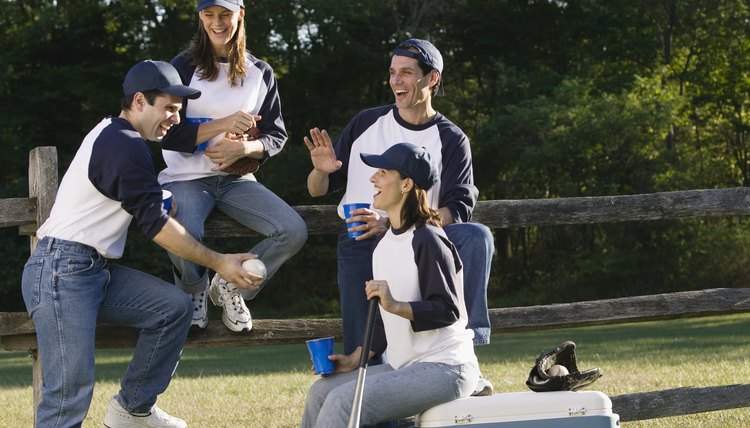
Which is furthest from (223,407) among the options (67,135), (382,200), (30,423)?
(67,135)

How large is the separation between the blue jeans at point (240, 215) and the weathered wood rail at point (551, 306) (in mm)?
177

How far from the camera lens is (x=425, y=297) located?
14.4ft

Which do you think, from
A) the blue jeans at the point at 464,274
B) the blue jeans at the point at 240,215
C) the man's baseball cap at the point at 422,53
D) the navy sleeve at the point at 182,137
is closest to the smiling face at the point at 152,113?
the navy sleeve at the point at 182,137

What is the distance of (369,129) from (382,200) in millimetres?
1034

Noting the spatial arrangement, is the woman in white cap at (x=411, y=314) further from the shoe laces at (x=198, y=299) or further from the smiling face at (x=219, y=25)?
the smiling face at (x=219, y=25)

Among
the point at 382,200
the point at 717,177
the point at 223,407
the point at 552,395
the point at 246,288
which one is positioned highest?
the point at 382,200

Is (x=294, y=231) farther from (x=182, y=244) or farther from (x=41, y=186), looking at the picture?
(x=41, y=186)

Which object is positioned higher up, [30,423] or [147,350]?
[147,350]

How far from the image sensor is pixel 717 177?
36656 millimetres

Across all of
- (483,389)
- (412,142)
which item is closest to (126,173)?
(412,142)

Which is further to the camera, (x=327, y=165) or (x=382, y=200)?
(x=327, y=165)

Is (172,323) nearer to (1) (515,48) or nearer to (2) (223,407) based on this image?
(2) (223,407)

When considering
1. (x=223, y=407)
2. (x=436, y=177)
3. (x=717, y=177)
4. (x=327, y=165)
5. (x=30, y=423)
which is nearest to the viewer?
(x=436, y=177)

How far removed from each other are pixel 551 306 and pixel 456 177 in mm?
1524
